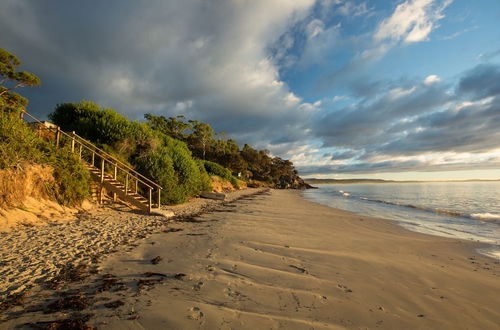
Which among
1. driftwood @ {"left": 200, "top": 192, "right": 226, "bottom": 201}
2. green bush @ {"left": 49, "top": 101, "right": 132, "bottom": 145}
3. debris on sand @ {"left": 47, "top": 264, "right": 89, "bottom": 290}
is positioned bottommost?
debris on sand @ {"left": 47, "top": 264, "right": 89, "bottom": 290}

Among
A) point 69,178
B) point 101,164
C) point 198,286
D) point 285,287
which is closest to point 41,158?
point 69,178

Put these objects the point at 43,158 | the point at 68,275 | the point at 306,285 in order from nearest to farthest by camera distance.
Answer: the point at 306,285 → the point at 68,275 → the point at 43,158

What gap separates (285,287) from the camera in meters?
3.34

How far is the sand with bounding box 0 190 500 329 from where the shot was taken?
2.55 m

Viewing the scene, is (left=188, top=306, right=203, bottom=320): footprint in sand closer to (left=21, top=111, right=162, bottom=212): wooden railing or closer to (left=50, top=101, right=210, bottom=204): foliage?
(left=21, top=111, right=162, bottom=212): wooden railing

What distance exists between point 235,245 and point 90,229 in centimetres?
446

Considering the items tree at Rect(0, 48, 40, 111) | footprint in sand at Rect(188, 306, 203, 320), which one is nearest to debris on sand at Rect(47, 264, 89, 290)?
footprint in sand at Rect(188, 306, 203, 320)

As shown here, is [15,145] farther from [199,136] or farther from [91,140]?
[199,136]

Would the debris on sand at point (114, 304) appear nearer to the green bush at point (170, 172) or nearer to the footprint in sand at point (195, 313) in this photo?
the footprint in sand at point (195, 313)

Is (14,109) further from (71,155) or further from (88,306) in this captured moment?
(88,306)

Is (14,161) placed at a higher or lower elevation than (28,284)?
higher

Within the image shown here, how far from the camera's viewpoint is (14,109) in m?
9.34

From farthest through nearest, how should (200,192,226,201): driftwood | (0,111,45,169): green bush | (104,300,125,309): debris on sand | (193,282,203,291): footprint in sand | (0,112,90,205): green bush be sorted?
(200,192,226,201): driftwood < (0,112,90,205): green bush < (0,111,45,169): green bush < (193,282,203,291): footprint in sand < (104,300,125,309): debris on sand

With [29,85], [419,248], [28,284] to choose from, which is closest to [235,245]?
[28,284]
